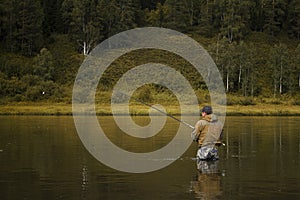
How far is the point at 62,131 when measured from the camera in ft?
116

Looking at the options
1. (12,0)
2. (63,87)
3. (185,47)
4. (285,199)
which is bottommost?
(285,199)

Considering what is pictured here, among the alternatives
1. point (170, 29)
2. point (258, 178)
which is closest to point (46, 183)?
point (258, 178)

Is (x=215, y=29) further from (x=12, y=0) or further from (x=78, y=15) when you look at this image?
(x=12, y=0)

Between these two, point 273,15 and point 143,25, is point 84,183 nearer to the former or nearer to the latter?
point 143,25

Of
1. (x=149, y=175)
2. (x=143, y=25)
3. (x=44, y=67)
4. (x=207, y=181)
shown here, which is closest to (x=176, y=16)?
(x=143, y=25)

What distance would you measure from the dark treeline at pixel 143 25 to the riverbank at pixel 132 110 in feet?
17.7

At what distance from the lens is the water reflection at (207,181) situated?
14383 millimetres

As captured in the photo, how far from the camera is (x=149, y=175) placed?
1788 centimetres

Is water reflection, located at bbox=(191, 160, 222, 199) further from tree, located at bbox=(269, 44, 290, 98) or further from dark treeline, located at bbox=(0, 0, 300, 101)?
tree, located at bbox=(269, 44, 290, 98)

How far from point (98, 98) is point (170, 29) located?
114 feet

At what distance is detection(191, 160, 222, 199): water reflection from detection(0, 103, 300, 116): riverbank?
3622cm

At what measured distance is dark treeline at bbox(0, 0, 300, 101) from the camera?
75.6m

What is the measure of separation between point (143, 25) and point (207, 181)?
8735cm

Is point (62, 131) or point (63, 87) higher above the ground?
point (63, 87)
